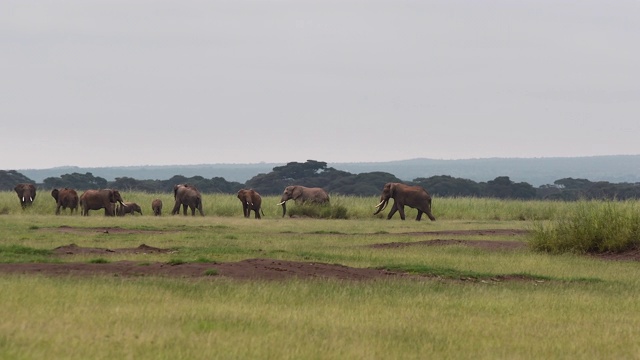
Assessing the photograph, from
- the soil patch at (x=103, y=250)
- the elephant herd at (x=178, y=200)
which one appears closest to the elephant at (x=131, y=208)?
the elephant herd at (x=178, y=200)

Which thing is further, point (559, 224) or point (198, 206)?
point (198, 206)

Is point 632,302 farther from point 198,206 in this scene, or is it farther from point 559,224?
point 198,206

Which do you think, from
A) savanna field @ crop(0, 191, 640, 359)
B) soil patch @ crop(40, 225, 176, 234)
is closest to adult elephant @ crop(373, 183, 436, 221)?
savanna field @ crop(0, 191, 640, 359)

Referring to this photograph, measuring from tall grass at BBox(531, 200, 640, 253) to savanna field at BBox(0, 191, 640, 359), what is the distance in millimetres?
32

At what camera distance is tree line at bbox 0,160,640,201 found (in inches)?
3927

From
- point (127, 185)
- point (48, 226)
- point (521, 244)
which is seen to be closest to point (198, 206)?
point (48, 226)

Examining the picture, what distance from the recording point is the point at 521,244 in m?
27.7

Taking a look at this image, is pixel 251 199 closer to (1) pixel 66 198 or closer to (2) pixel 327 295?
(1) pixel 66 198

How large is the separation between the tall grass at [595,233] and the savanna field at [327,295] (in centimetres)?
3

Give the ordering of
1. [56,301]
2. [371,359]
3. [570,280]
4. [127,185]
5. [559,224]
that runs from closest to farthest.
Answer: [371,359]
[56,301]
[570,280]
[559,224]
[127,185]

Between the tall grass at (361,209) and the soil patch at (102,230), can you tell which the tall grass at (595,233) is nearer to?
the soil patch at (102,230)

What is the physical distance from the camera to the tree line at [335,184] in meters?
99.8

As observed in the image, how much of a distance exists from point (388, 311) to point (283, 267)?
4854 millimetres

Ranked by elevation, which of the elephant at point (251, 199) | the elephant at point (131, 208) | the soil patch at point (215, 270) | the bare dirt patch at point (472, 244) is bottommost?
the bare dirt patch at point (472, 244)
